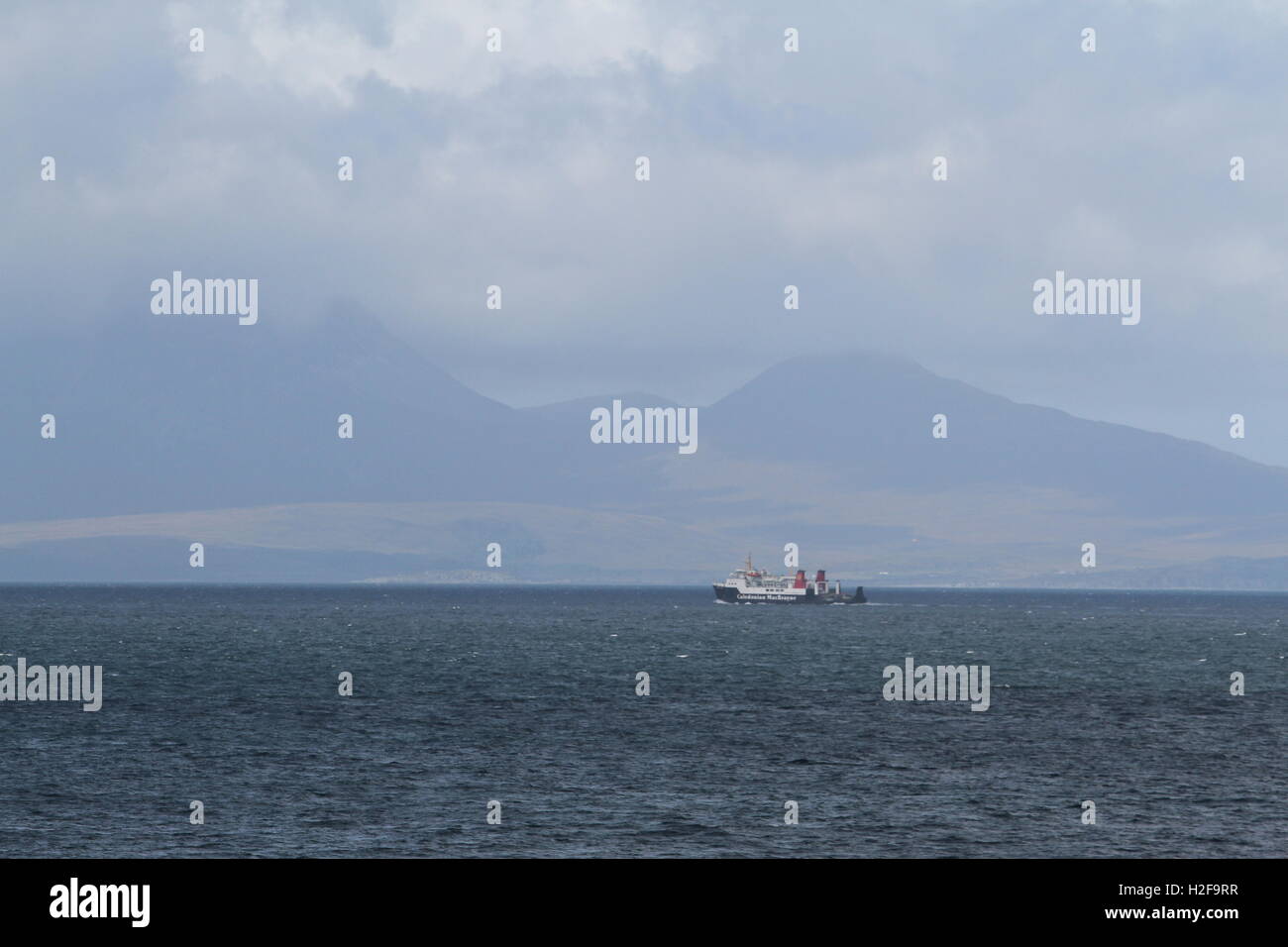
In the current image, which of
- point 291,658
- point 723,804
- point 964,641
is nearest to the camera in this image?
point 723,804

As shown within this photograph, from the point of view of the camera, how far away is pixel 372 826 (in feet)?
185

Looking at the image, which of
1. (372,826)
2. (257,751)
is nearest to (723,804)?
(372,826)
